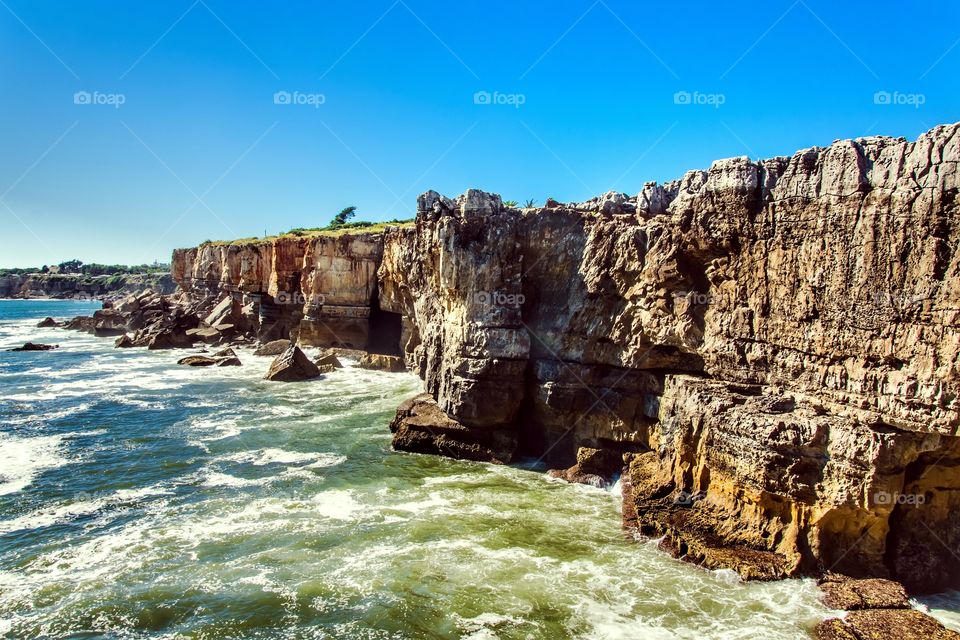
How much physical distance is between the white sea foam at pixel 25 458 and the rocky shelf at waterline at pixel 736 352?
13993 mm

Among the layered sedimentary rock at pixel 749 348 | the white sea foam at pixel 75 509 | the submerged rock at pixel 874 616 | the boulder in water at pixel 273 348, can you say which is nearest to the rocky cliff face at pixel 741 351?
the layered sedimentary rock at pixel 749 348

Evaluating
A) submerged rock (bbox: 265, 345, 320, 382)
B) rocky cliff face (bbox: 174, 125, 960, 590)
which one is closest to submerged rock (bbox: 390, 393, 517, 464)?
rocky cliff face (bbox: 174, 125, 960, 590)

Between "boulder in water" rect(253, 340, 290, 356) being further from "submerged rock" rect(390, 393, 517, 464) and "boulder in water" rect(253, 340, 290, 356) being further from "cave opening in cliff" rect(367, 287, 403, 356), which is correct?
"submerged rock" rect(390, 393, 517, 464)

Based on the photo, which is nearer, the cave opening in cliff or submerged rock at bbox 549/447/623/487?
submerged rock at bbox 549/447/623/487

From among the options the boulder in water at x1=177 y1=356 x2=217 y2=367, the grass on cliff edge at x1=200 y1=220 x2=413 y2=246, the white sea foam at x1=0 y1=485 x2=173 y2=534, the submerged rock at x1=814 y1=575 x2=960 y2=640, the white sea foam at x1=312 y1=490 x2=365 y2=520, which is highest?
the grass on cliff edge at x1=200 y1=220 x2=413 y2=246

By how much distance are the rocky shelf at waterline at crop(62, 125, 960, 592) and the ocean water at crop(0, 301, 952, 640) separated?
1.89 metres

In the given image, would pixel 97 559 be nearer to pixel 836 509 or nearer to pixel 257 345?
pixel 836 509

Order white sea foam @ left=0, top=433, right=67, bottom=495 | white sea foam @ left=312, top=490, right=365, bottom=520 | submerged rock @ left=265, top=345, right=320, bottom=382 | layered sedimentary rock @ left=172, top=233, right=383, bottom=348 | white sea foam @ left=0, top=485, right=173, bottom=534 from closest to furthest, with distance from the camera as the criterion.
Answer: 1. white sea foam @ left=0, top=485, right=173, bottom=534
2. white sea foam @ left=312, top=490, right=365, bottom=520
3. white sea foam @ left=0, top=433, right=67, bottom=495
4. submerged rock @ left=265, top=345, right=320, bottom=382
5. layered sedimentary rock @ left=172, top=233, right=383, bottom=348

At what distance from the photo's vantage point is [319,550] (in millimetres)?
15625

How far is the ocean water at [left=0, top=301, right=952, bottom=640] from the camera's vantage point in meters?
12.5

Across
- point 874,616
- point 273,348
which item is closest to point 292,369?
point 273,348

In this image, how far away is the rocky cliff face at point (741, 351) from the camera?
44.8ft

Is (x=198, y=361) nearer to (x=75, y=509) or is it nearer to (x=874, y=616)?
(x=75, y=509)

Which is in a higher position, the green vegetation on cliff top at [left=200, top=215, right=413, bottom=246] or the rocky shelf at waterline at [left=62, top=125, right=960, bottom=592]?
the green vegetation on cliff top at [left=200, top=215, right=413, bottom=246]
